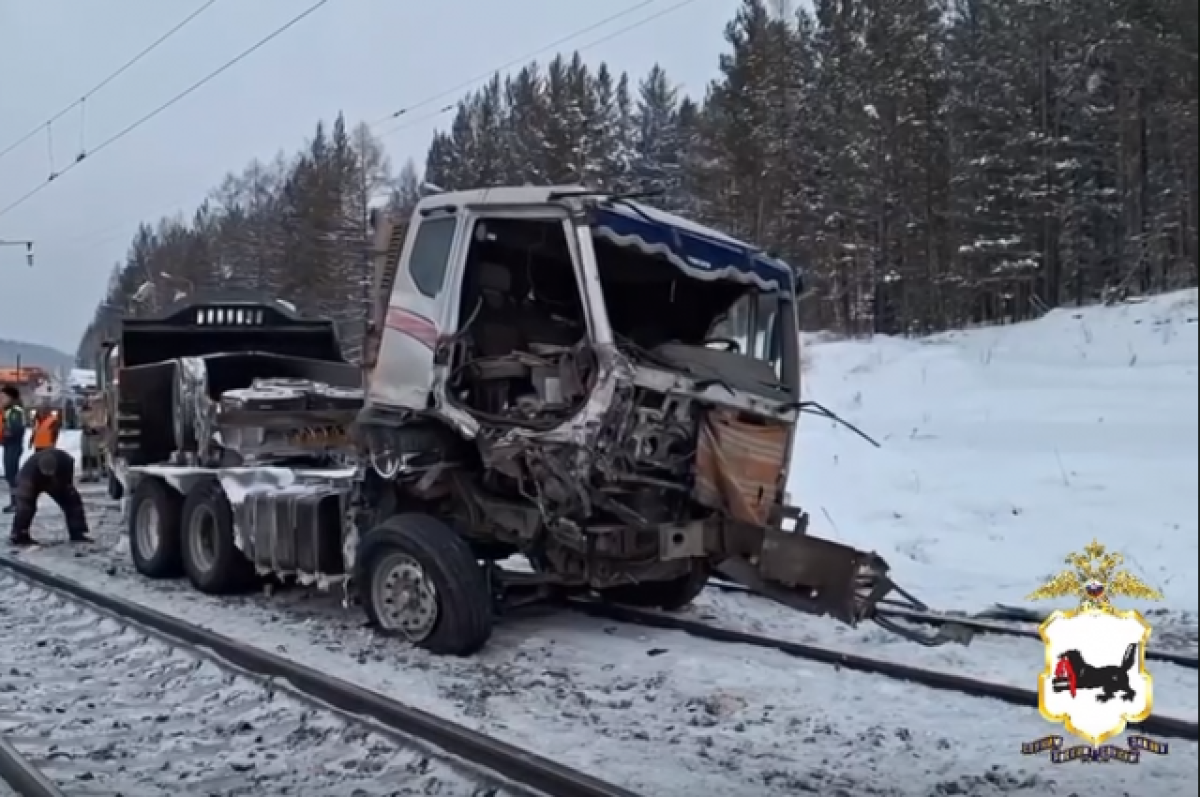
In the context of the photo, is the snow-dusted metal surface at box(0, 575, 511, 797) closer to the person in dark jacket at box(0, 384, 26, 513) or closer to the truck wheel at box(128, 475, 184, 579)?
the truck wheel at box(128, 475, 184, 579)

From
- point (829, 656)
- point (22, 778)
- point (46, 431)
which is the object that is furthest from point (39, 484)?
point (829, 656)

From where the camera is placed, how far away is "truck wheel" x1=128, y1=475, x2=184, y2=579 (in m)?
10.7

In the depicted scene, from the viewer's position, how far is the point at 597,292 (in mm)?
6797

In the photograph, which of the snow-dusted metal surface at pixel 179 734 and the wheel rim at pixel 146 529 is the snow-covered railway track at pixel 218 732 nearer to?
the snow-dusted metal surface at pixel 179 734

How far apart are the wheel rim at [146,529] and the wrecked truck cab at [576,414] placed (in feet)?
12.5

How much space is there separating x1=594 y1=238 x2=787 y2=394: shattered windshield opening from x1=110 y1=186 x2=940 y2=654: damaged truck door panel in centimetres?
1

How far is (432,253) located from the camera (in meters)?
7.52

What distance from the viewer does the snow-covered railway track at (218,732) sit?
489cm

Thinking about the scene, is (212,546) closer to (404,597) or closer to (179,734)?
(404,597)

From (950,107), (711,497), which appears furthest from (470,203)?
(950,107)

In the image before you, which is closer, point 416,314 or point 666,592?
point 416,314

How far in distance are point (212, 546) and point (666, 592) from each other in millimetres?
3862

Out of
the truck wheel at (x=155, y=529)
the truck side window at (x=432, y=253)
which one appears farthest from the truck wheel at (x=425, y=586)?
the truck wheel at (x=155, y=529)

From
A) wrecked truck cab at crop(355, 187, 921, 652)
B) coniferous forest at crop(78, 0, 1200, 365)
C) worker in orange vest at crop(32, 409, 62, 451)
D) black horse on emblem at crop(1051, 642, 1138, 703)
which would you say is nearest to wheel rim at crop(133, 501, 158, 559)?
coniferous forest at crop(78, 0, 1200, 365)
